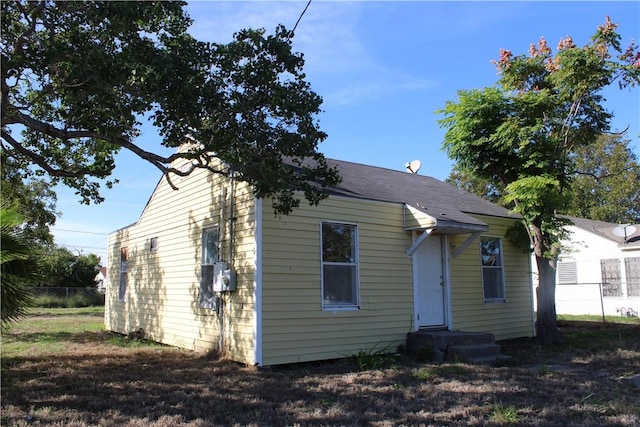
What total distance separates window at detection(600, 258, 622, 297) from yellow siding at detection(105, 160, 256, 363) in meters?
17.3

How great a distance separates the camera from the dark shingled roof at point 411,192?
1065cm

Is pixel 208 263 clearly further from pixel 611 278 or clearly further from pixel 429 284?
pixel 611 278

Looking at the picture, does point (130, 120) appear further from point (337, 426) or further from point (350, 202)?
point (337, 426)

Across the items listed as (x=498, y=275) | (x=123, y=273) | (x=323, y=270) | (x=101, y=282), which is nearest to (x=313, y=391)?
(x=323, y=270)

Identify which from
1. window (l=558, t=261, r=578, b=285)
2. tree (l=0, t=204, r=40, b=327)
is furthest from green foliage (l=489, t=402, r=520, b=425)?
window (l=558, t=261, r=578, b=285)

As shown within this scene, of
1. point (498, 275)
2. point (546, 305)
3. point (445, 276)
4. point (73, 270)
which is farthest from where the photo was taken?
point (73, 270)

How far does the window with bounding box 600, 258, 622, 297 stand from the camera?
800 inches

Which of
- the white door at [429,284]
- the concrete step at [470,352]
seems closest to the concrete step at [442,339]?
the concrete step at [470,352]

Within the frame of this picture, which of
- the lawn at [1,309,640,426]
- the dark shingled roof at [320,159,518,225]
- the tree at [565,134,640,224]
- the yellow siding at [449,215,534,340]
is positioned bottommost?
the lawn at [1,309,640,426]

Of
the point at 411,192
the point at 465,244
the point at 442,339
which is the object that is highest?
the point at 411,192

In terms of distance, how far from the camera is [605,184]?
3453 cm

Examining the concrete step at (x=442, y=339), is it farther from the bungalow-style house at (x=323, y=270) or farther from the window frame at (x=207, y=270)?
the window frame at (x=207, y=270)

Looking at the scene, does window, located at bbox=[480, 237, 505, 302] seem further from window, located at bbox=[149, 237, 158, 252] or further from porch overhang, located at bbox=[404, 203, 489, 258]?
window, located at bbox=[149, 237, 158, 252]

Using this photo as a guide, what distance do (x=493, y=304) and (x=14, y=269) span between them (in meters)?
10.2
